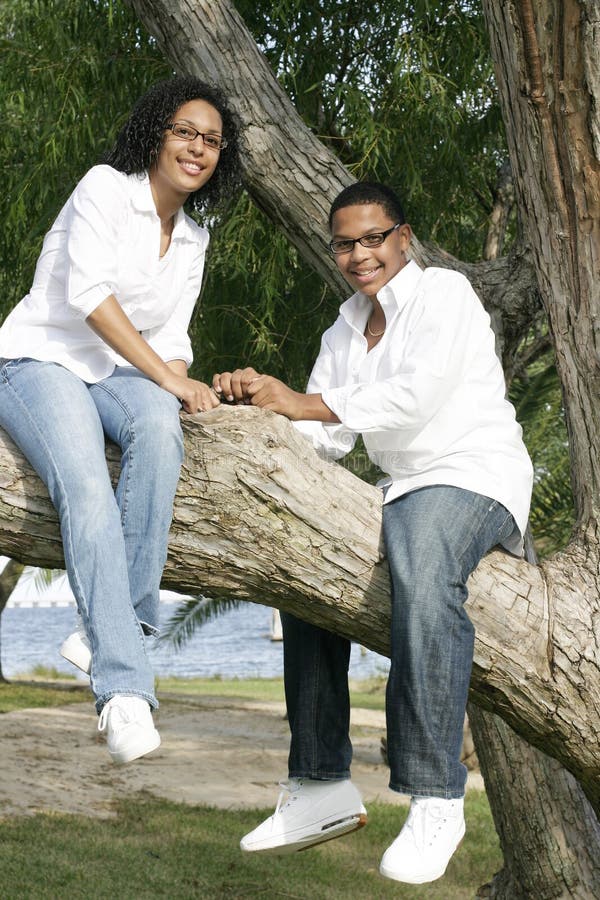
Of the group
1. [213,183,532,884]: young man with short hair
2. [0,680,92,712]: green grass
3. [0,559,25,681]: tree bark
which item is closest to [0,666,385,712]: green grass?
[0,680,92,712]: green grass

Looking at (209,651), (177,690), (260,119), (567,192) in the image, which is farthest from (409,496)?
(209,651)

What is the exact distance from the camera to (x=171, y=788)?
880 cm

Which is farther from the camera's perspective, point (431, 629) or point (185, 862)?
point (185, 862)

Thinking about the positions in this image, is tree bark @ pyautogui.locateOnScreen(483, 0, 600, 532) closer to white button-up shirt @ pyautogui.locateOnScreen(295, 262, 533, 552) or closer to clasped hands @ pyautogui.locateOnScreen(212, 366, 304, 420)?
white button-up shirt @ pyautogui.locateOnScreen(295, 262, 533, 552)

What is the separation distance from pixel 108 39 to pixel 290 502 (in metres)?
3.97

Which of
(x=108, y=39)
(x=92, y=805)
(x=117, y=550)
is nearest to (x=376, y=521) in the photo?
(x=117, y=550)

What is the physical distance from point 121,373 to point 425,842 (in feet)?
4.91

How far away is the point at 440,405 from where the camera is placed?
9.70 ft

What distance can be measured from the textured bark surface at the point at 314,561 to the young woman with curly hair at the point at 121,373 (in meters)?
0.12

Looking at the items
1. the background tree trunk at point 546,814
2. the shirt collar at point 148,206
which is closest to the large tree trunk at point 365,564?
the shirt collar at point 148,206

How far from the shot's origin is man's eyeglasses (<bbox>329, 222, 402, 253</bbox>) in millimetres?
3264

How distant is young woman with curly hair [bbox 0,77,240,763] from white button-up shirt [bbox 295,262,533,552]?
466 mm

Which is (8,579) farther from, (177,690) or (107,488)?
(107,488)

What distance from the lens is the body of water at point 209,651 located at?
77.3 ft
